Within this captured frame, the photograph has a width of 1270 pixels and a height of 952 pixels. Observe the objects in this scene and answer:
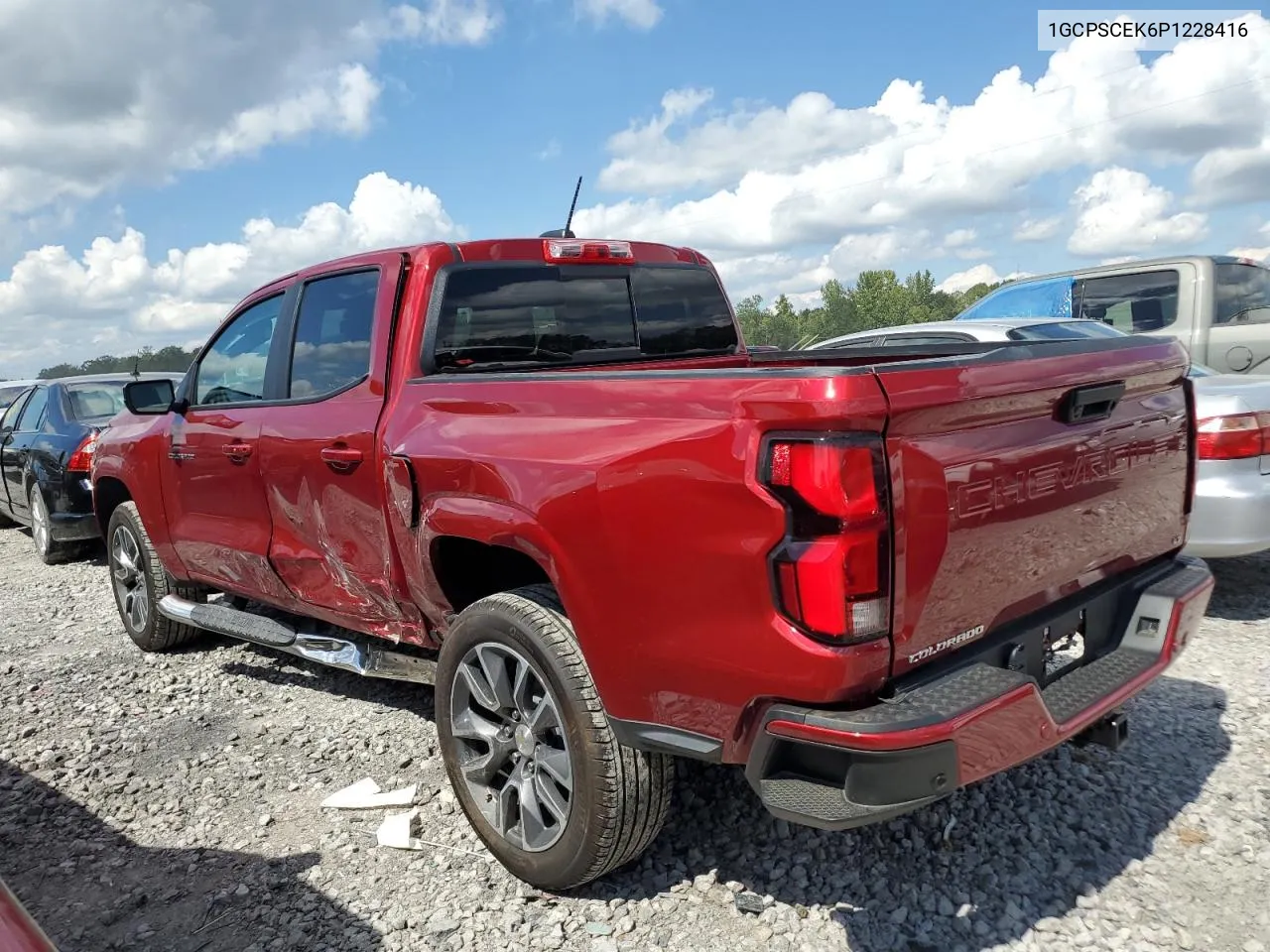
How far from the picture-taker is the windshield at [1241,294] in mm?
8734

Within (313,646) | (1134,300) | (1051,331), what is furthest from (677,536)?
(1134,300)

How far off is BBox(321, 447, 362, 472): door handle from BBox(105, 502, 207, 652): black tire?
2.15 meters

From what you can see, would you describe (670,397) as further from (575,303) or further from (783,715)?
(575,303)

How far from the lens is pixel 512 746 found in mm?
2867

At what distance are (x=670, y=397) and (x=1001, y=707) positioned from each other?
3.39ft

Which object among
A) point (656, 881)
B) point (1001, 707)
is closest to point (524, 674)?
point (656, 881)

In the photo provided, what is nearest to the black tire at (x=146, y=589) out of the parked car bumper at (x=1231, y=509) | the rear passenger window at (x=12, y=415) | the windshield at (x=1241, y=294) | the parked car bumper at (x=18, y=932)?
the parked car bumper at (x=18, y=932)

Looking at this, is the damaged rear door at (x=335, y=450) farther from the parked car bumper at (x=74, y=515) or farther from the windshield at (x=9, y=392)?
the windshield at (x=9, y=392)

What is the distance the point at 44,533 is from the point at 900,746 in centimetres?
844

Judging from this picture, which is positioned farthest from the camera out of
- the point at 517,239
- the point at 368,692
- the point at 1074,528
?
the point at 368,692

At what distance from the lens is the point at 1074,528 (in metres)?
2.51

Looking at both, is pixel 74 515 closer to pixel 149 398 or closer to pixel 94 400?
pixel 94 400

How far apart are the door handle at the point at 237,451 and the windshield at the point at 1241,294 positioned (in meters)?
8.46

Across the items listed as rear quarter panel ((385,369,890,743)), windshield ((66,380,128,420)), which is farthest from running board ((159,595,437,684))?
windshield ((66,380,128,420))
